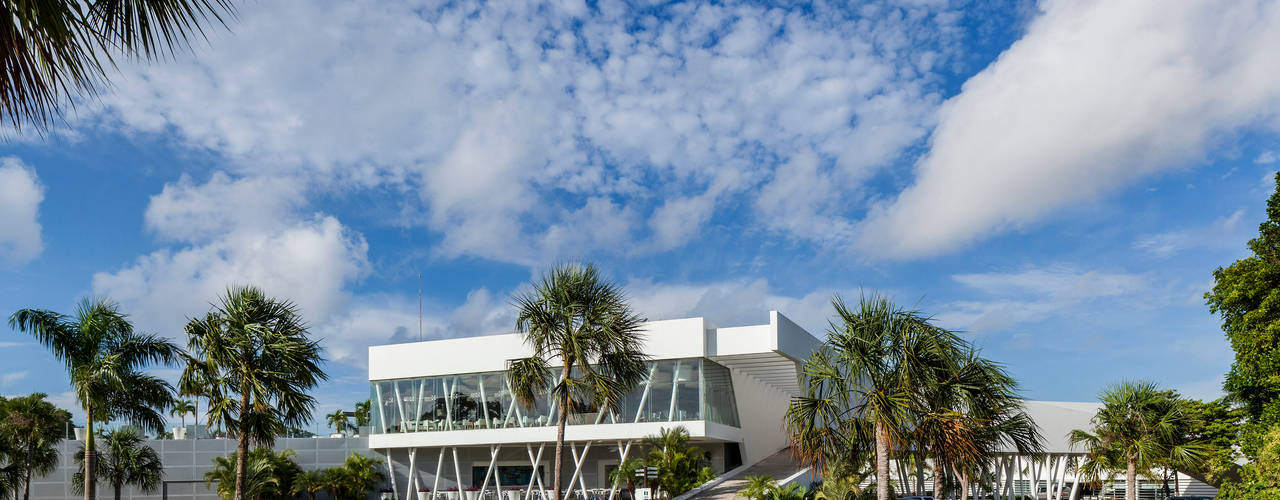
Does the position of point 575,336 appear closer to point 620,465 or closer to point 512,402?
point 620,465

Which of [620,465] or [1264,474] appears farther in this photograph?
[620,465]

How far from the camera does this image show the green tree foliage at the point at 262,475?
113 feet

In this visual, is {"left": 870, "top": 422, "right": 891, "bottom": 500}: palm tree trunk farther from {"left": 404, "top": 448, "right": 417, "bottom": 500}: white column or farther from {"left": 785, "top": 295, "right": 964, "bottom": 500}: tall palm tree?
{"left": 404, "top": 448, "right": 417, "bottom": 500}: white column

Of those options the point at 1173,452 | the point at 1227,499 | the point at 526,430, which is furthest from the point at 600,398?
the point at 1173,452

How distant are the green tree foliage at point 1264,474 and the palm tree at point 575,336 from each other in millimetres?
14654

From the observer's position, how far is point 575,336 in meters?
23.6

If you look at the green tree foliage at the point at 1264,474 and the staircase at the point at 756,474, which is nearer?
the green tree foliage at the point at 1264,474

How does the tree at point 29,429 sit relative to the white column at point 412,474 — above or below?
above

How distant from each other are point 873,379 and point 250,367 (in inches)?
530

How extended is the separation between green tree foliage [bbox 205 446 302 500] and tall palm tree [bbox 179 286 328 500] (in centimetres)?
1448

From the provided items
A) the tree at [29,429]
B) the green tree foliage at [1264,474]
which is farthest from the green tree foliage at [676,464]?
the tree at [29,429]

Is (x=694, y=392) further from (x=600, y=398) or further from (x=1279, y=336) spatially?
(x=1279, y=336)

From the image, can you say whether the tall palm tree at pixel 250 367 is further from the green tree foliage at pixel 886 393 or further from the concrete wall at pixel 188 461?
the concrete wall at pixel 188 461

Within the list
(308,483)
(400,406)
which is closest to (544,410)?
(400,406)
